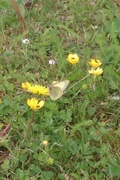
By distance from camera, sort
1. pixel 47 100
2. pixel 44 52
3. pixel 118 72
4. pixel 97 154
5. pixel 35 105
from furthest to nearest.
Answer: pixel 44 52 → pixel 118 72 → pixel 47 100 → pixel 97 154 → pixel 35 105

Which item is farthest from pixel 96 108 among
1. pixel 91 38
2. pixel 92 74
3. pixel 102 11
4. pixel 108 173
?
pixel 102 11

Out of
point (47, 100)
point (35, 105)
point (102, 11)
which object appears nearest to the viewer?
point (35, 105)

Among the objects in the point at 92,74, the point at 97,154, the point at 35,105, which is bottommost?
the point at 97,154

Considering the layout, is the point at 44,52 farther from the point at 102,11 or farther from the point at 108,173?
the point at 108,173

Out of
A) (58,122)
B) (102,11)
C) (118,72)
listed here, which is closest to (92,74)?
(118,72)

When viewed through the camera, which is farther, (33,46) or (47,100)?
(33,46)

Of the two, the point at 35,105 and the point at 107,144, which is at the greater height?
the point at 35,105
